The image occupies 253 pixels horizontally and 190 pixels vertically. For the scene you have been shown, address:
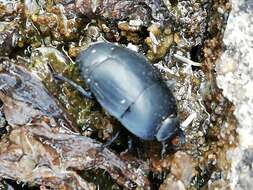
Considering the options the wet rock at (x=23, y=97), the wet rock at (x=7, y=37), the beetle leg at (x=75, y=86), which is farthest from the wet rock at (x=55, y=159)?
the wet rock at (x=7, y=37)

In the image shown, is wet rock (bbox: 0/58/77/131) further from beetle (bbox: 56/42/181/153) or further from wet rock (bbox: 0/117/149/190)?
beetle (bbox: 56/42/181/153)

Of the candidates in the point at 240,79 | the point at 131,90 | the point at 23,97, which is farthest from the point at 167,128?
the point at 23,97

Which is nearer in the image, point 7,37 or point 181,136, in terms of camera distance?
point 181,136

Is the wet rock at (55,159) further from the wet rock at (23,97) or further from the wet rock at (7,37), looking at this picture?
the wet rock at (7,37)

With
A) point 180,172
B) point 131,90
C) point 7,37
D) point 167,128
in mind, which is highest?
point 7,37

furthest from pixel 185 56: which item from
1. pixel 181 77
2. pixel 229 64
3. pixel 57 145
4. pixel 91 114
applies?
pixel 57 145

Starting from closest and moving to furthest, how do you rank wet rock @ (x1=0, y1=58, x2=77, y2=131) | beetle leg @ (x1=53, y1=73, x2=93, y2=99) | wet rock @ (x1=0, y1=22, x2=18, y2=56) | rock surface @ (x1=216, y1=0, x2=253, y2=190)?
1. rock surface @ (x1=216, y1=0, x2=253, y2=190)
2. wet rock @ (x1=0, y1=58, x2=77, y2=131)
3. beetle leg @ (x1=53, y1=73, x2=93, y2=99)
4. wet rock @ (x1=0, y1=22, x2=18, y2=56)

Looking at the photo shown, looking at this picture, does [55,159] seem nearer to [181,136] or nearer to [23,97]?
[23,97]

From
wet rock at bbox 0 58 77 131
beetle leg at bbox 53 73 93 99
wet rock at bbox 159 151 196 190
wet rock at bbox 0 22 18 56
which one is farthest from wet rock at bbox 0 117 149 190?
wet rock at bbox 0 22 18 56
